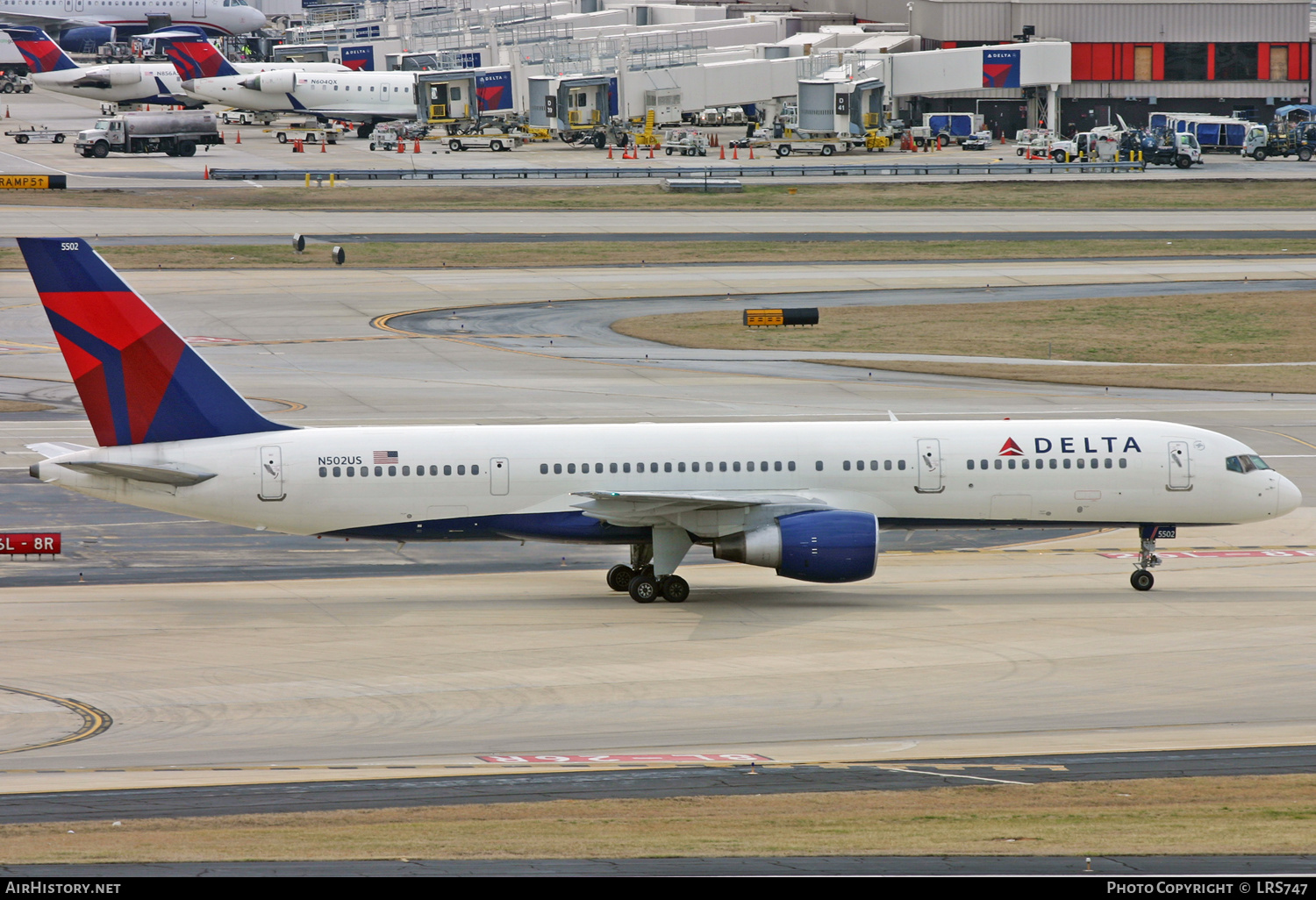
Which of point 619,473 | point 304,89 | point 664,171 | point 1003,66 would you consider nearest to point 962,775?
point 619,473

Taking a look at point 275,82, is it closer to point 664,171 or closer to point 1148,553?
point 664,171

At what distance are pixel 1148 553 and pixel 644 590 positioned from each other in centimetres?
1224

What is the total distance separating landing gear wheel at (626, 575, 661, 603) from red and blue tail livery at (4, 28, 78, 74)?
144m

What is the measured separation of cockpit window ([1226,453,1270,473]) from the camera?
3706cm

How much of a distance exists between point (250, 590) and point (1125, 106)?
443 feet

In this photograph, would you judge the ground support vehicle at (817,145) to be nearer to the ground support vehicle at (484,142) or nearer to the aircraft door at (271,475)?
the ground support vehicle at (484,142)

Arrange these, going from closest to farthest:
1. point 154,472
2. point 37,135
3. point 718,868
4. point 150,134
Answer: point 718,868 → point 154,472 → point 150,134 → point 37,135

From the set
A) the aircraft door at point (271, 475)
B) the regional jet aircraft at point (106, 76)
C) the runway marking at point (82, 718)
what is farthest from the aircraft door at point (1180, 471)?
the regional jet aircraft at point (106, 76)

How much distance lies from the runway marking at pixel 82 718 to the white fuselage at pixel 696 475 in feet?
25.8

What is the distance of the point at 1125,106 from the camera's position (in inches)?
6073

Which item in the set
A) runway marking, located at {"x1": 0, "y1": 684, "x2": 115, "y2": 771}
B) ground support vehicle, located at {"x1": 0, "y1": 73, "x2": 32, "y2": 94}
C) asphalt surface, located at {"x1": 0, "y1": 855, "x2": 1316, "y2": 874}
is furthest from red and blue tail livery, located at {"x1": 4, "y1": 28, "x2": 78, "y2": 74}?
asphalt surface, located at {"x1": 0, "y1": 855, "x2": 1316, "y2": 874}

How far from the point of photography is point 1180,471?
36.8m

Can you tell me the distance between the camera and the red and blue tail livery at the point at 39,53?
159 m

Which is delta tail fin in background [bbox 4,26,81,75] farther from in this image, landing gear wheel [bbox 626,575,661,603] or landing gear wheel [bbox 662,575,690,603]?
landing gear wheel [bbox 662,575,690,603]
